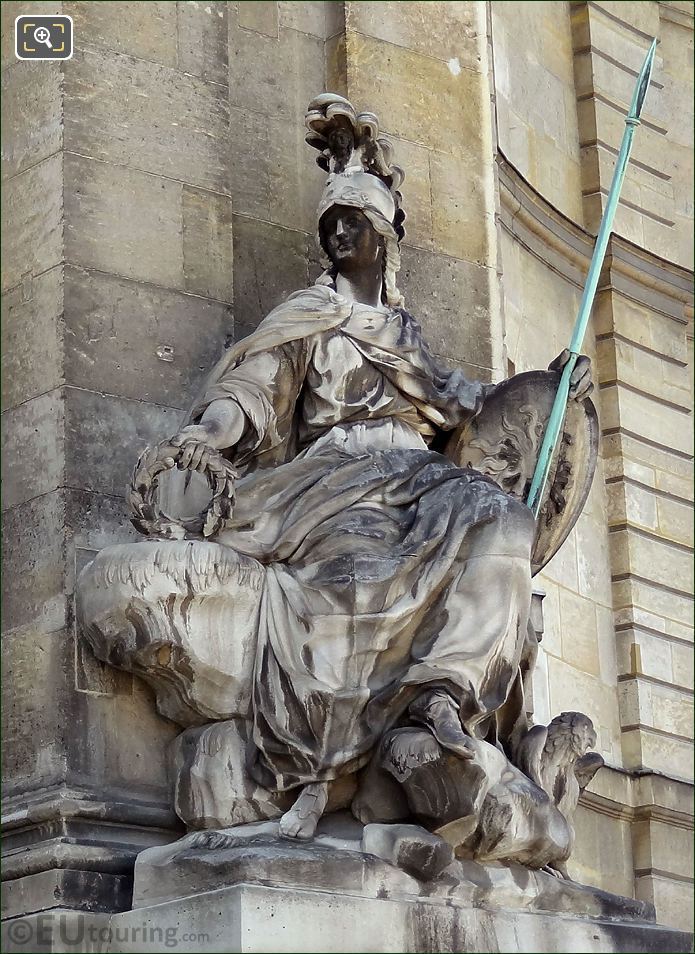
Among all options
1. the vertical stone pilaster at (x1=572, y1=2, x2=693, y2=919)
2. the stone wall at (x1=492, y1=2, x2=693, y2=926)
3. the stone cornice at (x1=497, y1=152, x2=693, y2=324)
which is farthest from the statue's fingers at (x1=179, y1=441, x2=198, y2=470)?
the vertical stone pilaster at (x1=572, y1=2, x2=693, y2=919)

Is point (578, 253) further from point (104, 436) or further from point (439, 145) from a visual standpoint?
point (104, 436)

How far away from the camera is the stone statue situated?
24.2 ft

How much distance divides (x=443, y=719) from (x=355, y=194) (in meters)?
2.29

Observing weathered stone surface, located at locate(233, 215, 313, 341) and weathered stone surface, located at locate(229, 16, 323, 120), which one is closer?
weathered stone surface, located at locate(233, 215, 313, 341)

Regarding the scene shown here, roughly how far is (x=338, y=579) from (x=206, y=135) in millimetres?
2351

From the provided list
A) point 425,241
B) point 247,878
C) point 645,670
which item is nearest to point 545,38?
point 645,670

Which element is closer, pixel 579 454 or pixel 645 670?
pixel 579 454

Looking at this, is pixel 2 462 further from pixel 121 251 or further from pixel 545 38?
pixel 545 38

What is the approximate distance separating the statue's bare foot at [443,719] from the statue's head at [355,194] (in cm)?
191

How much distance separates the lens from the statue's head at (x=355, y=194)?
855 centimetres

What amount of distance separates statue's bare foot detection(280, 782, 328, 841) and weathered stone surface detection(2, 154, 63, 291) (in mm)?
2332

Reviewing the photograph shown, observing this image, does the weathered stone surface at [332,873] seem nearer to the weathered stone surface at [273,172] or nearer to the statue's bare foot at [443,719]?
the statue's bare foot at [443,719]

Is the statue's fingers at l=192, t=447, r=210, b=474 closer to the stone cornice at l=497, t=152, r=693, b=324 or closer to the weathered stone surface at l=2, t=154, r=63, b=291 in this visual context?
the weathered stone surface at l=2, t=154, r=63, b=291

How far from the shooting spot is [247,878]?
272 inches
